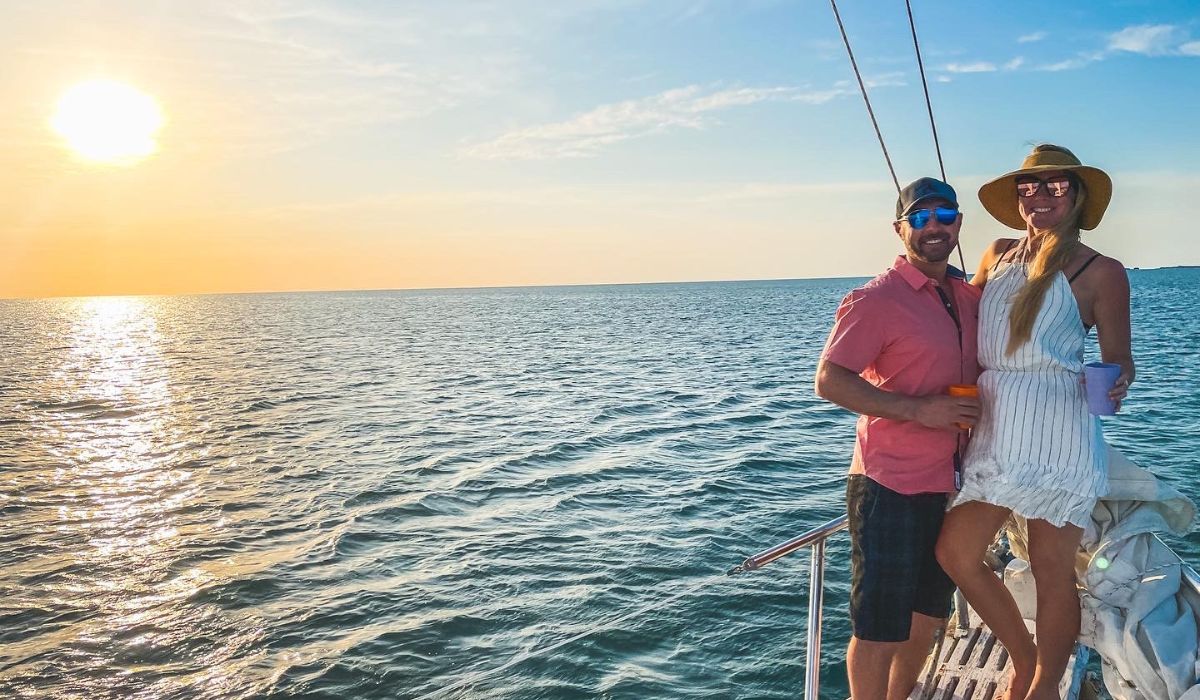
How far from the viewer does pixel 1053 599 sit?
3680 mm

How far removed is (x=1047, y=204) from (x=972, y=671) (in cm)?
234

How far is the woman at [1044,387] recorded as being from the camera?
3.30 m

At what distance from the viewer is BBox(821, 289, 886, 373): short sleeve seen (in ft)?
10.9

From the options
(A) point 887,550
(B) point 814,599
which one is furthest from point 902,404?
(B) point 814,599

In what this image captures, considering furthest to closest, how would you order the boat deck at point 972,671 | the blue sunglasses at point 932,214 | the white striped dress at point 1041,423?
the boat deck at point 972,671 < the blue sunglasses at point 932,214 < the white striped dress at point 1041,423

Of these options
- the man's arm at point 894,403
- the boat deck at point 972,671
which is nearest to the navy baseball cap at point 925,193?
the man's arm at point 894,403

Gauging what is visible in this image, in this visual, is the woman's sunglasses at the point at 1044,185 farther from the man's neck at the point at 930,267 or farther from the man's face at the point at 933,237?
the man's neck at the point at 930,267

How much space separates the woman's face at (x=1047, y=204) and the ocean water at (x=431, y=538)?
16.0 feet

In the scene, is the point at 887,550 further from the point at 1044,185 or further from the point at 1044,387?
the point at 1044,185

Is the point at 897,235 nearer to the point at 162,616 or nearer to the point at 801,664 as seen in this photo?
the point at 801,664

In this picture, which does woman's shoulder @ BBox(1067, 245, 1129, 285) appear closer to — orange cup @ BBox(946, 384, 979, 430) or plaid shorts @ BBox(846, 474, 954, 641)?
orange cup @ BBox(946, 384, 979, 430)

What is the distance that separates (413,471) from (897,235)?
1263 centimetres

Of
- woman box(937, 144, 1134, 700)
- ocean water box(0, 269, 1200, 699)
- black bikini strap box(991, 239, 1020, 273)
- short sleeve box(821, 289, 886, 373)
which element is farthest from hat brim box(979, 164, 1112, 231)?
ocean water box(0, 269, 1200, 699)

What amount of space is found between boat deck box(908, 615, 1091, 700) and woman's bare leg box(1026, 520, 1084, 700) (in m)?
0.28
